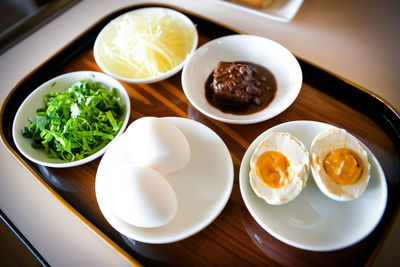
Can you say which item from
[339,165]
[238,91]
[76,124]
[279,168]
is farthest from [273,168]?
[76,124]

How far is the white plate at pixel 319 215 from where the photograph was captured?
0.97 metres

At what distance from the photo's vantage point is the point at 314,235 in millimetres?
1010

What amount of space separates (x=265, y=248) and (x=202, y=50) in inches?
41.8

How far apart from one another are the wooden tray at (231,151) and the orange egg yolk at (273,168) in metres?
0.15

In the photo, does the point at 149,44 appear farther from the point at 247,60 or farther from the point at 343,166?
the point at 343,166

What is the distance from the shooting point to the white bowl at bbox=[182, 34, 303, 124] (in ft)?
4.43

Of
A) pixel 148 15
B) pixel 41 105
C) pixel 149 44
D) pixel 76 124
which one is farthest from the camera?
pixel 148 15

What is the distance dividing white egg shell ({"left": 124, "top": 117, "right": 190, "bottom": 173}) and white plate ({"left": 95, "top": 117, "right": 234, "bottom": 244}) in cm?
8

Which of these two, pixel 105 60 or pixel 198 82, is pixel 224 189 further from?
pixel 105 60

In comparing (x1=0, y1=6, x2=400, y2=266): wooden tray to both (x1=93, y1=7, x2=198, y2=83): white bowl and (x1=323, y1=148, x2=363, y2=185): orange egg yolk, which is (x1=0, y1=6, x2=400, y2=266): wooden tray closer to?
(x1=93, y1=7, x2=198, y2=83): white bowl

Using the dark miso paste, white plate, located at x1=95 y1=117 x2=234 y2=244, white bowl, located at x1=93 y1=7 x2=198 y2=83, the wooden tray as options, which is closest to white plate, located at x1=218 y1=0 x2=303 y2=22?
the wooden tray

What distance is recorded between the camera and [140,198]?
0.98 metres

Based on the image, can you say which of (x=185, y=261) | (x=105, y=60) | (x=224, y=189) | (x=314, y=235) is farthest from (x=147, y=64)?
(x=314, y=235)

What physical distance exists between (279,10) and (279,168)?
1246mm
